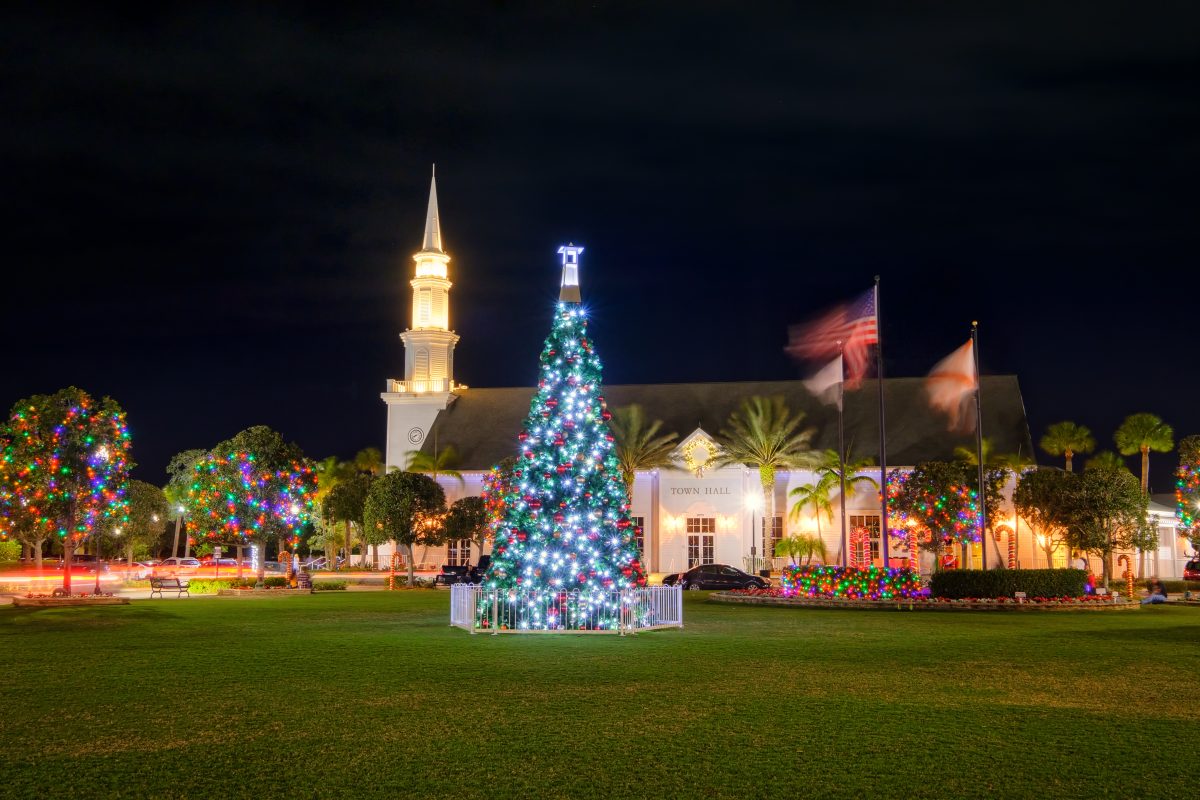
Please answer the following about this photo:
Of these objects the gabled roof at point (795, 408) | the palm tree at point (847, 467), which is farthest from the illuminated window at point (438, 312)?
the palm tree at point (847, 467)

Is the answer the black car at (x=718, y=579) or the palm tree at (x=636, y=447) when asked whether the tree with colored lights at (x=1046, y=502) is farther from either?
the palm tree at (x=636, y=447)

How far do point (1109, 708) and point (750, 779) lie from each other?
235 inches

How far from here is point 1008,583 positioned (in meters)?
32.0

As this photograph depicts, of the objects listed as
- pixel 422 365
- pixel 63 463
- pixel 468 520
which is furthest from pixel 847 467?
pixel 63 463

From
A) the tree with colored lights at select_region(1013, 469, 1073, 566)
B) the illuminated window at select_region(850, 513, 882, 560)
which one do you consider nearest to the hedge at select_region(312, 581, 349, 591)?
the illuminated window at select_region(850, 513, 882, 560)

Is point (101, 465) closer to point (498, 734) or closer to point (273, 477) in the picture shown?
point (273, 477)

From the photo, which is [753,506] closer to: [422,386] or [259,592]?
[422,386]

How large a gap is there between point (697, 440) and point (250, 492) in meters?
23.2

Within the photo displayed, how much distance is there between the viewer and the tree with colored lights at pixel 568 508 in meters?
22.4

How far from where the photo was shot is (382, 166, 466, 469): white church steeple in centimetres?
6341

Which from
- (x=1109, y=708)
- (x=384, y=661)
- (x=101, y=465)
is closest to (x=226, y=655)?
(x=384, y=661)

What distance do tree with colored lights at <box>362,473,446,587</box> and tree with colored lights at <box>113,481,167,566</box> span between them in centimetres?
2247

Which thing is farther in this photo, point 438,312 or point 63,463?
point 438,312

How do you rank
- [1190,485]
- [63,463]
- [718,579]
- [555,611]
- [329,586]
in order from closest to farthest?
[555,611] → [63,463] → [1190,485] → [718,579] → [329,586]
